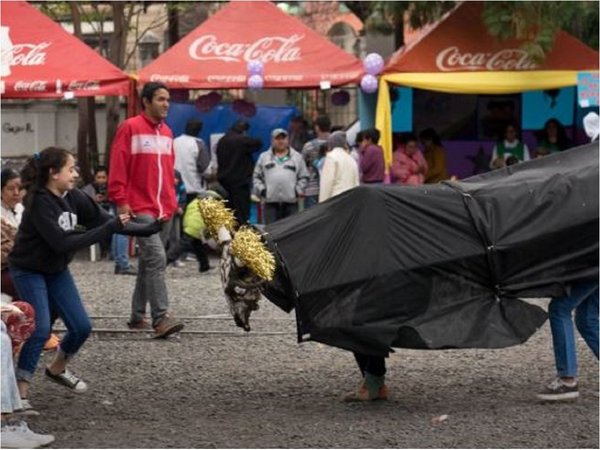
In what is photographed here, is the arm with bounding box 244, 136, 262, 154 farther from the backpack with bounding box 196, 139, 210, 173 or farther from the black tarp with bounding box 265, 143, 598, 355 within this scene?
the black tarp with bounding box 265, 143, 598, 355

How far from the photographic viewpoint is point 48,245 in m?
7.45

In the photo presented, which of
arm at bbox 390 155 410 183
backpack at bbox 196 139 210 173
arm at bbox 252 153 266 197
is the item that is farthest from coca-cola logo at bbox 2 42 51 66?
arm at bbox 390 155 410 183

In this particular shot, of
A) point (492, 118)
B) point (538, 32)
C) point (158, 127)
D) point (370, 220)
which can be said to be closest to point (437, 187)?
point (370, 220)

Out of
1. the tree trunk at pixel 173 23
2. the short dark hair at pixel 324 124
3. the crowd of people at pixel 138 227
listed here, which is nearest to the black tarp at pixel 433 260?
the crowd of people at pixel 138 227

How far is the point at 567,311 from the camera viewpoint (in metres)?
7.70

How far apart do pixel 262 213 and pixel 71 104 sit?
11012 millimetres

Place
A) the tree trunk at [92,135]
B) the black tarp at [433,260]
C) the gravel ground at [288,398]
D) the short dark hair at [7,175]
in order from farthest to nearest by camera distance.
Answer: the tree trunk at [92,135] < the short dark hair at [7,175] < the black tarp at [433,260] < the gravel ground at [288,398]

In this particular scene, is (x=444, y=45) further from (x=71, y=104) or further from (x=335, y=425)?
(x=71, y=104)

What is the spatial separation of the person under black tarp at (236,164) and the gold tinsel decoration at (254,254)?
979cm

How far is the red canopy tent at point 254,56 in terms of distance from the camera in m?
16.5

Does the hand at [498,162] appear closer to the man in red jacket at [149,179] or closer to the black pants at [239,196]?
the black pants at [239,196]

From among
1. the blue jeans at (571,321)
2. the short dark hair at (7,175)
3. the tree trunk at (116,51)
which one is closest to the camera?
the blue jeans at (571,321)

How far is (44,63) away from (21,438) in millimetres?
10308

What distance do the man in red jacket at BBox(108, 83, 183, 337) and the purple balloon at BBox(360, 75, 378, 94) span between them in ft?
22.1
